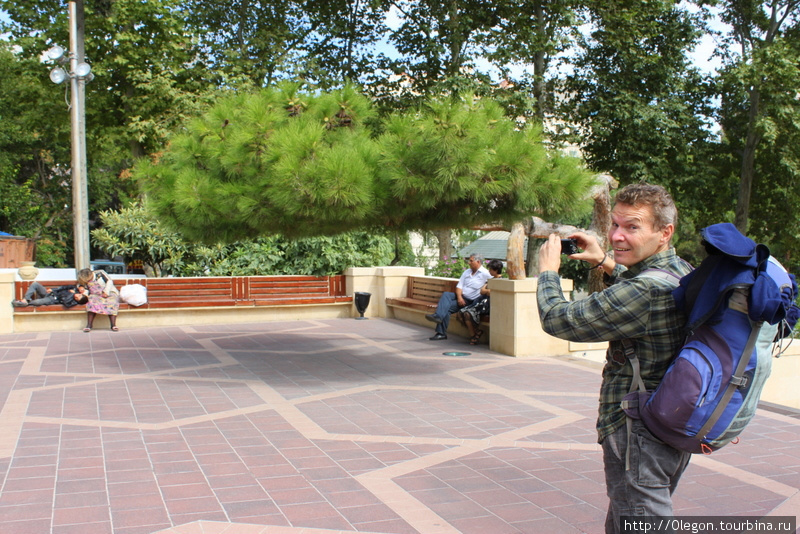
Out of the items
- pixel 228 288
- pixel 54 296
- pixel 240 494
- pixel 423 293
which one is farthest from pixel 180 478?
pixel 228 288

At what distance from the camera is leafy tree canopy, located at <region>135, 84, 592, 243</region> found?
7.20 m

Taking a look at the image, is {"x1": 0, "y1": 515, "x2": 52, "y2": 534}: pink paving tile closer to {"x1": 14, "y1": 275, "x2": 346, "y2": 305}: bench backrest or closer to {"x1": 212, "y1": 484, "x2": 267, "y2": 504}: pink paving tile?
{"x1": 212, "y1": 484, "x2": 267, "y2": 504}: pink paving tile

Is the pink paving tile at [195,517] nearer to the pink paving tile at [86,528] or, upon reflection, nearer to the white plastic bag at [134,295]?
the pink paving tile at [86,528]

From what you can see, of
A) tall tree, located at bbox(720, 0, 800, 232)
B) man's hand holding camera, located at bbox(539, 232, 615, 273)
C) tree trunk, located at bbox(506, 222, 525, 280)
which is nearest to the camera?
man's hand holding camera, located at bbox(539, 232, 615, 273)

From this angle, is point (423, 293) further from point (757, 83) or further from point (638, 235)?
point (757, 83)

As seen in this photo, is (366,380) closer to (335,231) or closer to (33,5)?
(335,231)

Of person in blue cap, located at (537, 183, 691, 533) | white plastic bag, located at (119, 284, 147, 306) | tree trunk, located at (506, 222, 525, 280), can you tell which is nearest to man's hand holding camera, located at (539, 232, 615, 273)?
person in blue cap, located at (537, 183, 691, 533)

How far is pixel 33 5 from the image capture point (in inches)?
966

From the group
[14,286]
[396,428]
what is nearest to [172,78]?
[14,286]

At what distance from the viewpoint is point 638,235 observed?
8.34 feet

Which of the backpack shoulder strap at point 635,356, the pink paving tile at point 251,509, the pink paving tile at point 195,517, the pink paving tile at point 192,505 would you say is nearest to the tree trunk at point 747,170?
the pink paving tile at point 251,509

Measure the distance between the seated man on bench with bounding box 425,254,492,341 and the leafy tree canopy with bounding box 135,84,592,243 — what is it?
8.91ft

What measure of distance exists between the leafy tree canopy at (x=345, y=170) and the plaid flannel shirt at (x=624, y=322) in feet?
15.2

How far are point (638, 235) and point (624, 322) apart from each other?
0.35 meters
